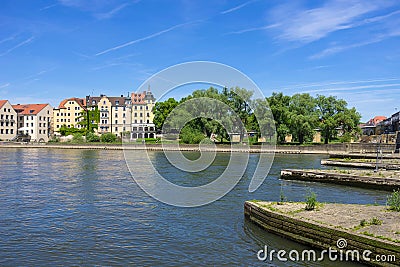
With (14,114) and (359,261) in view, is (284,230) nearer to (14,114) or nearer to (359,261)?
(359,261)

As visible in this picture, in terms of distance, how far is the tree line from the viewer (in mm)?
93312

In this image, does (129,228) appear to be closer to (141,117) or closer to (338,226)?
(338,226)

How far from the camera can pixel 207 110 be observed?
88.9 meters

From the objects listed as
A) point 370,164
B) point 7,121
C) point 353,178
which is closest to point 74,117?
point 7,121

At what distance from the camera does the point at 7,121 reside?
133 m

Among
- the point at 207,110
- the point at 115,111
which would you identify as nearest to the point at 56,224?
the point at 207,110

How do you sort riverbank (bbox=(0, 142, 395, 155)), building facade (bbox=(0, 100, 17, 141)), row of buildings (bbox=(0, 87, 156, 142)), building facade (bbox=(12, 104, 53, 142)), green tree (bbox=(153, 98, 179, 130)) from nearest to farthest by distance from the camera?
riverbank (bbox=(0, 142, 395, 155)) < green tree (bbox=(153, 98, 179, 130)) < row of buildings (bbox=(0, 87, 156, 142)) < building facade (bbox=(0, 100, 17, 141)) < building facade (bbox=(12, 104, 53, 142))

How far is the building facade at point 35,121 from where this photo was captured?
447ft

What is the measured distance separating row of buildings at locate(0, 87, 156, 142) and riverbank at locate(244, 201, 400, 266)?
10630 cm

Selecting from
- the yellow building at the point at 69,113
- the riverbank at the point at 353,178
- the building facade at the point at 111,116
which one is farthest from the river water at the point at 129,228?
the yellow building at the point at 69,113

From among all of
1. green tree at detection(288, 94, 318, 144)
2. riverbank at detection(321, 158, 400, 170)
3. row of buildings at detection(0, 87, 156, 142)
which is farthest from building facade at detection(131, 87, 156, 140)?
riverbank at detection(321, 158, 400, 170)

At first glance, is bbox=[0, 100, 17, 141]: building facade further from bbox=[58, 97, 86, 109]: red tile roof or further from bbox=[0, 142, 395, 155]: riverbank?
bbox=[0, 142, 395, 155]: riverbank

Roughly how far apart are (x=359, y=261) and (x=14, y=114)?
14089cm
